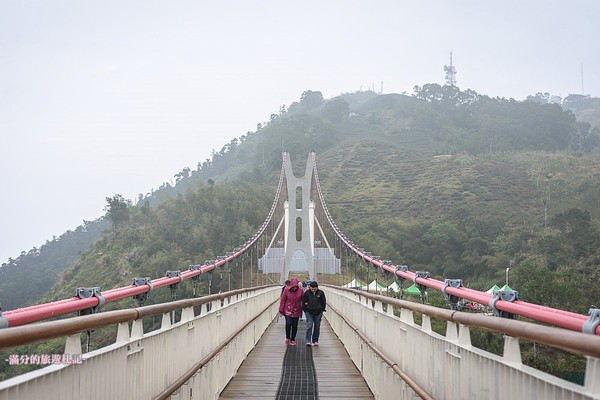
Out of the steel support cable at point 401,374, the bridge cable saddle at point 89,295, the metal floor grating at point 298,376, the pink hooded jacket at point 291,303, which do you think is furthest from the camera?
the pink hooded jacket at point 291,303

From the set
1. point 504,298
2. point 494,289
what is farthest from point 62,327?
point 494,289

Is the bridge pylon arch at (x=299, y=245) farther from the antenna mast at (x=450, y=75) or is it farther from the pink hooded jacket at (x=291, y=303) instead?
the antenna mast at (x=450, y=75)

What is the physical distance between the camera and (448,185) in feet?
381

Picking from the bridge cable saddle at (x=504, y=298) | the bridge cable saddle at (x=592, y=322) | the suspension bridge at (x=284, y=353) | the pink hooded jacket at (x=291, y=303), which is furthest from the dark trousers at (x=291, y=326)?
the bridge cable saddle at (x=592, y=322)

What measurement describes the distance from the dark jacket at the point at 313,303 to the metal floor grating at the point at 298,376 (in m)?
0.69

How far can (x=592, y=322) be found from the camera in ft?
8.53

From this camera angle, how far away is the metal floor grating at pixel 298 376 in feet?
27.1

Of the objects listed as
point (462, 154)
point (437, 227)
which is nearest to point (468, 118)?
point (462, 154)

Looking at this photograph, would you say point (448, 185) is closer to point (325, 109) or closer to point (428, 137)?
point (428, 137)

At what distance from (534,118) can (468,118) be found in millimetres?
15721

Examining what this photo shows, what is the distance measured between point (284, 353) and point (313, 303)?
957 millimetres

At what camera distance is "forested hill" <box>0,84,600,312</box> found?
6644 cm

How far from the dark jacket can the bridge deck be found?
2.25ft

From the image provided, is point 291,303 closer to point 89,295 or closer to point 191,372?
point 191,372
